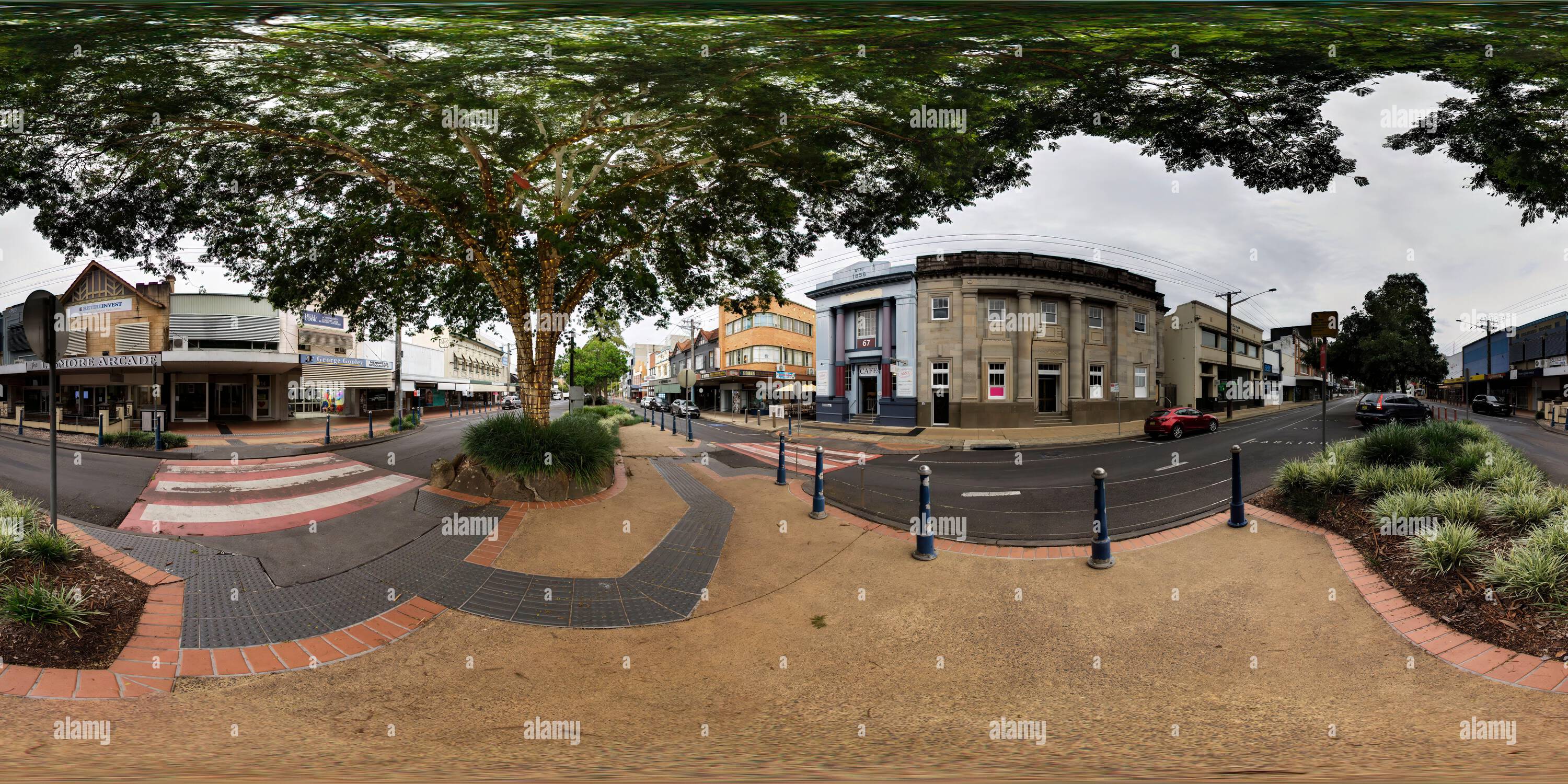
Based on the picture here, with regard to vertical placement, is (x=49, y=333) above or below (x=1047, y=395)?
above

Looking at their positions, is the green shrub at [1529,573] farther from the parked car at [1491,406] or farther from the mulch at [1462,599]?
the parked car at [1491,406]

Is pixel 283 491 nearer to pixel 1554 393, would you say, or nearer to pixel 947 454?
pixel 947 454

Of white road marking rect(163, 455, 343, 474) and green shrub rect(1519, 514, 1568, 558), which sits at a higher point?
white road marking rect(163, 455, 343, 474)

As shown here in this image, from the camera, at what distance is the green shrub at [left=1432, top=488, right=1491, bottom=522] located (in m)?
3.15

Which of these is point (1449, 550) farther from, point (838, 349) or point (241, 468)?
point (838, 349)

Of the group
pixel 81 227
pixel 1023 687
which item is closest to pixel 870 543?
pixel 1023 687

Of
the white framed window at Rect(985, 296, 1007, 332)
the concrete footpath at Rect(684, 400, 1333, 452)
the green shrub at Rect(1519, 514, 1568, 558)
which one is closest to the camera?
the green shrub at Rect(1519, 514, 1568, 558)

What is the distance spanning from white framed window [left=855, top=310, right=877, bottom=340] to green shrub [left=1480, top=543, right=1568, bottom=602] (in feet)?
19.0

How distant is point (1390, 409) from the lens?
183 inches

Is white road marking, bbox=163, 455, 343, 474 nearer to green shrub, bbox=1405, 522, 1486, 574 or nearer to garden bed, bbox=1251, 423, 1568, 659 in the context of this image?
garden bed, bbox=1251, 423, 1568, 659

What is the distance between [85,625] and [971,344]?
6176 millimetres

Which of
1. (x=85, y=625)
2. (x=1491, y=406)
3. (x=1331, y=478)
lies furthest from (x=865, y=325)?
(x=85, y=625)

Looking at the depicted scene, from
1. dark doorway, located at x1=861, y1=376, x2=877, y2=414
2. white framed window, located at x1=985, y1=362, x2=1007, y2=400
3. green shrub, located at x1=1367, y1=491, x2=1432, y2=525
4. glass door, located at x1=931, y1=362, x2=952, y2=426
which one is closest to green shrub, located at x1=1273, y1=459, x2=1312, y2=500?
green shrub, located at x1=1367, y1=491, x2=1432, y2=525

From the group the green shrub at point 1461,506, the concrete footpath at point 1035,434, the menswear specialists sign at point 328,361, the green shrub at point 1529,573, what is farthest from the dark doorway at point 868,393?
the menswear specialists sign at point 328,361
